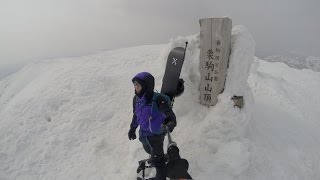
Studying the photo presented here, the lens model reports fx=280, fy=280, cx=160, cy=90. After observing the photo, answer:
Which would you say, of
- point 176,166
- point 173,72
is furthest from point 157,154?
point 173,72

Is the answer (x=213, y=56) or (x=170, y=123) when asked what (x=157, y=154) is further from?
(x=213, y=56)

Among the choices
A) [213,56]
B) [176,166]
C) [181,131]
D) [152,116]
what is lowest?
[181,131]

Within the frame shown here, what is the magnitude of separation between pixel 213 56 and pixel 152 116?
2.77m

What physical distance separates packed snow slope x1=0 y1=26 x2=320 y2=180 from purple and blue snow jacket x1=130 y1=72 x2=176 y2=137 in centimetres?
156

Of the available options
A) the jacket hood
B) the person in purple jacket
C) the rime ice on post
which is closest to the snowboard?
the rime ice on post

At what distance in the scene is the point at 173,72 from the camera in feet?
24.6

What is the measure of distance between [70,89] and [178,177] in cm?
682

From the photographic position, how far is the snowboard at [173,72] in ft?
24.2

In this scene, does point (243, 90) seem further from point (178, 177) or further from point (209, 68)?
point (178, 177)

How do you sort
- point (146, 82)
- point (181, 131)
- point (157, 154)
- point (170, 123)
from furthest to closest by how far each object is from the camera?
point (181, 131) → point (157, 154) → point (146, 82) → point (170, 123)

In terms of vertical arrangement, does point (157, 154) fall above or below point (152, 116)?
below

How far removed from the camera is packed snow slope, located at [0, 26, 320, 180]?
6348 millimetres

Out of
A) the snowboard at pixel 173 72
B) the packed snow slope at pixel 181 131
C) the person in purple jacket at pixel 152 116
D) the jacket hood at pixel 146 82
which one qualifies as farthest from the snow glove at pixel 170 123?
the snowboard at pixel 173 72

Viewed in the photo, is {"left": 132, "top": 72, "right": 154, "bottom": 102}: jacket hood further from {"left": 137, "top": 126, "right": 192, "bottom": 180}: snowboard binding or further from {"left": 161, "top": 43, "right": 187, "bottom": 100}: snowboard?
{"left": 161, "top": 43, "right": 187, "bottom": 100}: snowboard
